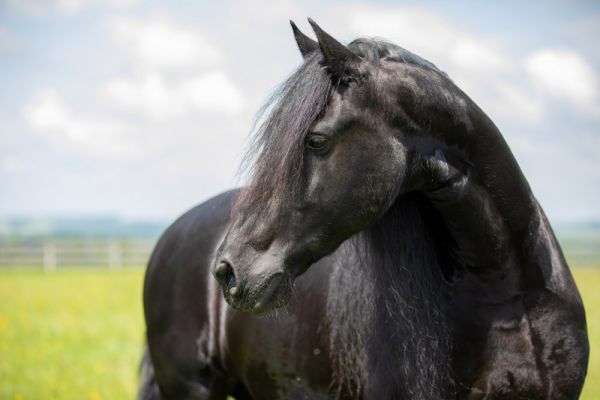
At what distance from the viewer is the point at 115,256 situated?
32594 mm

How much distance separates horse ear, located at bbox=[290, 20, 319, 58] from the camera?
2852mm

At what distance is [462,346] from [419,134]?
38.1 inches

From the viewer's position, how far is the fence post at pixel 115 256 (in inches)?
Answer: 1255

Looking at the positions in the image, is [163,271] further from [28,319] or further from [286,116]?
[28,319]

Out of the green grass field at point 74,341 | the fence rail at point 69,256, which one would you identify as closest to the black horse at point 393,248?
the green grass field at point 74,341

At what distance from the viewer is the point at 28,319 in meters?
13.0

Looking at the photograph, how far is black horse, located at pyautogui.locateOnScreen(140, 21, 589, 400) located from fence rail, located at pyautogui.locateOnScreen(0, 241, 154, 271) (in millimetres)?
29472

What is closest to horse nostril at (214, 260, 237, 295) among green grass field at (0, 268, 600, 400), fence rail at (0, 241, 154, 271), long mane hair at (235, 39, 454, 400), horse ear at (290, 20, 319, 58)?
long mane hair at (235, 39, 454, 400)

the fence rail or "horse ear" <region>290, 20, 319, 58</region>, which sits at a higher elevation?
"horse ear" <region>290, 20, 319, 58</region>

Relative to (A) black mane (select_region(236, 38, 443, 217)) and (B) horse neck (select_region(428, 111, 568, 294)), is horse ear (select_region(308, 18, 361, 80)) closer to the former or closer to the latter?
(A) black mane (select_region(236, 38, 443, 217))

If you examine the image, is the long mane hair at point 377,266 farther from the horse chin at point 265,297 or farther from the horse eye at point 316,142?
the horse chin at point 265,297

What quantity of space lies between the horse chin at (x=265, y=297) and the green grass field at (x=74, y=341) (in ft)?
17.3

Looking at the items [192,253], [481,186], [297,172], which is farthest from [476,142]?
[192,253]

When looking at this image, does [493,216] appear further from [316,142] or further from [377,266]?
[316,142]
